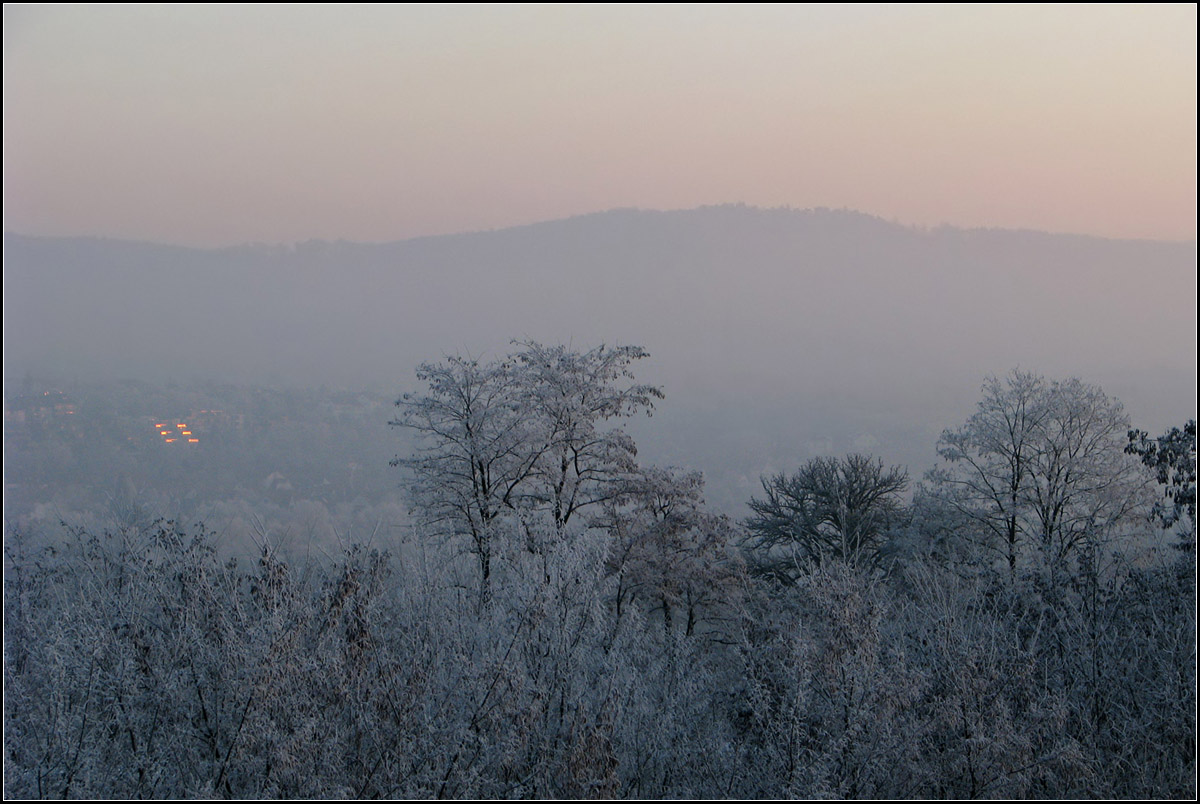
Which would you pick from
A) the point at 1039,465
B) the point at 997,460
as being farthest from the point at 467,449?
the point at 1039,465

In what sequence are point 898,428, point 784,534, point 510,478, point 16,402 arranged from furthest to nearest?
point 898,428 → point 16,402 → point 784,534 → point 510,478

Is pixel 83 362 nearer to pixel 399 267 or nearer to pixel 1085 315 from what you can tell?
pixel 399 267

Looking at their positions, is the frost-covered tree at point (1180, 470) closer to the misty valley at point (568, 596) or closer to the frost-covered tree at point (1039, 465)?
the misty valley at point (568, 596)

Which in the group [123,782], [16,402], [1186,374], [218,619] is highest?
[1186,374]

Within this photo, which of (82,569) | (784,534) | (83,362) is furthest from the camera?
(83,362)

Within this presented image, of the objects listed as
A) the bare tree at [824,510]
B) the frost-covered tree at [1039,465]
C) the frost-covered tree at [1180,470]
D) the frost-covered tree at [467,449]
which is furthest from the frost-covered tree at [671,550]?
the frost-covered tree at [1180,470]

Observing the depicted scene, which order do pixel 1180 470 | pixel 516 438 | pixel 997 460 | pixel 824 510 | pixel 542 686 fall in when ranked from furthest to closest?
pixel 824 510 < pixel 997 460 < pixel 516 438 < pixel 1180 470 < pixel 542 686

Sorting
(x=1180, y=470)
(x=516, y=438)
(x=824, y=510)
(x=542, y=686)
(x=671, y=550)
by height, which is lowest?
(x=542, y=686)

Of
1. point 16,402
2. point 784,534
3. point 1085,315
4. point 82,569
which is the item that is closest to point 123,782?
point 82,569

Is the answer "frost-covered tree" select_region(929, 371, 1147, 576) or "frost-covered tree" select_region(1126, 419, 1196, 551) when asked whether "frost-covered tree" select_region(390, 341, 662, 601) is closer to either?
"frost-covered tree" select_region(929, 371, 1147, 576)

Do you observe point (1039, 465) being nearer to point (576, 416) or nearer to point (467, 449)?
point (576, 416)

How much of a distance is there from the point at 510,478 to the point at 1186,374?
130 feet

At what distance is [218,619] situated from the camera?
29.5 ft

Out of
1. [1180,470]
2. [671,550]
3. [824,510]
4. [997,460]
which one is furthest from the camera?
[824,510]
